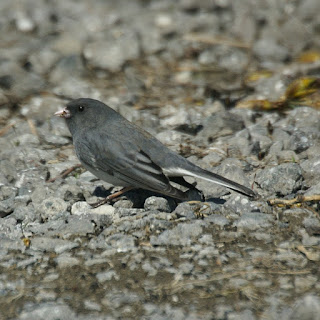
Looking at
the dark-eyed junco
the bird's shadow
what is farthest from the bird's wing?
the bird's shadow

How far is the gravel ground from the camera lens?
2842 millimetres

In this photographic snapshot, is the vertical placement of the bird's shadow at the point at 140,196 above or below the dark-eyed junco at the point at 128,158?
below

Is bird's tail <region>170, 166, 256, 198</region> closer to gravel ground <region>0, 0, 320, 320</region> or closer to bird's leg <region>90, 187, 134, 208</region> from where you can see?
gravel ground <region>0, 0, 320, 320</region>

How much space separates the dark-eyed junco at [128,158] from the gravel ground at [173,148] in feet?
0.47

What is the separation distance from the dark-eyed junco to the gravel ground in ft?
0.47

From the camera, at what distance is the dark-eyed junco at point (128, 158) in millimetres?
3748

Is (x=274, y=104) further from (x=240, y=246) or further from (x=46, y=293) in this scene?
(x=46, y=293)

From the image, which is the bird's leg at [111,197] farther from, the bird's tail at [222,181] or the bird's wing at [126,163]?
the bird's tail at [222,181]

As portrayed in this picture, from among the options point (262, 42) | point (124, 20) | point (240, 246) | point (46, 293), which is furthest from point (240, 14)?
point (46, 293)

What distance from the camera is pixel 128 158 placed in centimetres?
388


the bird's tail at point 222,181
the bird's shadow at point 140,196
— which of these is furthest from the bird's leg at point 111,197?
the bird's tail at point 222,181

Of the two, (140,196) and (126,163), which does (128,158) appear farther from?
(140,196)

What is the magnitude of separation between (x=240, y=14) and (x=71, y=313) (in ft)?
17.6

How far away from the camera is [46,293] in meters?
2.86
